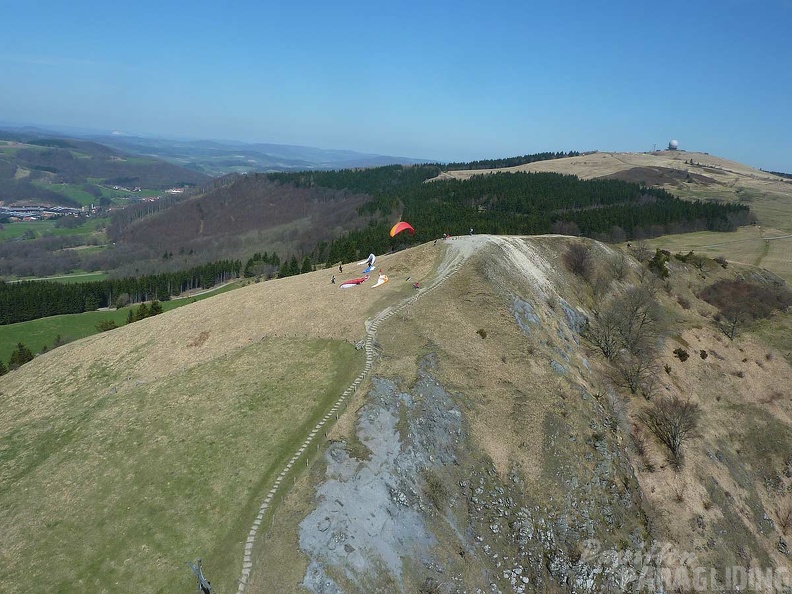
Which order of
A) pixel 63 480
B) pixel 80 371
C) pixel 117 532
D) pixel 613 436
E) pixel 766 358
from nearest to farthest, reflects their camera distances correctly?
pixel 117 532 → pixel 63 480 → pixel 613 436 → pixel 80 371 → pixel 766 358

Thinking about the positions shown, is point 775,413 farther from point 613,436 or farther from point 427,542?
point 427,542

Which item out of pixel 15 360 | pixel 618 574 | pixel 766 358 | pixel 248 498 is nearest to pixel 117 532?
pixel 248 498

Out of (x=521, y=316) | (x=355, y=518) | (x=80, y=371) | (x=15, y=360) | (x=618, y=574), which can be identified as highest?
(x=521, y=316)

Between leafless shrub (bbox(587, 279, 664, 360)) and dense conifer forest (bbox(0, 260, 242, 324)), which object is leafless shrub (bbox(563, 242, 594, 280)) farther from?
dense conifer forest (bbox(0, 260, 242, 324))

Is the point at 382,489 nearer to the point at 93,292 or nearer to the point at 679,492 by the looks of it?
the point at 679,492

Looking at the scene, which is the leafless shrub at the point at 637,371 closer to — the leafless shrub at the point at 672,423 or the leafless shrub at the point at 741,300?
the leafless shrub at the point at 672,423

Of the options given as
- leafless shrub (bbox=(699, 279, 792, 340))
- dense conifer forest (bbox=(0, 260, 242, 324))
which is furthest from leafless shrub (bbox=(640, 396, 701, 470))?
dense conifer forest (bbox=(0, 260, 242, 324))

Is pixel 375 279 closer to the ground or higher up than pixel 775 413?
higher up
